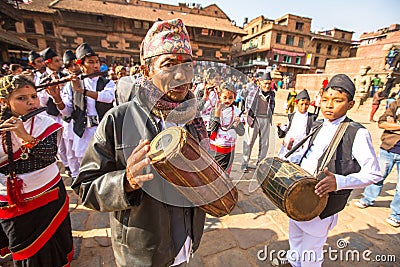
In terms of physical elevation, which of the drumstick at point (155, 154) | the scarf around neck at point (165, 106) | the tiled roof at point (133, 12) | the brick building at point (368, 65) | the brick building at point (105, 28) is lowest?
the drumstick at point (155, 154)

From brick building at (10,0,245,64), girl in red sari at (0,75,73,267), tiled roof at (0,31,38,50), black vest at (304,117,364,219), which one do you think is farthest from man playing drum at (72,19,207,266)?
brick building at (10,0,245,64)

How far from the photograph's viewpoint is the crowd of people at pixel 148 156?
118cm

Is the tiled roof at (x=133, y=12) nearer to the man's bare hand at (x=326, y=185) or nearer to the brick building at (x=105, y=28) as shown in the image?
the brick building at (x=105, y=28)

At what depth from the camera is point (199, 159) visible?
1034mm

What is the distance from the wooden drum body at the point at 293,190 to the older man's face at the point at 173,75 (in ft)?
3.02

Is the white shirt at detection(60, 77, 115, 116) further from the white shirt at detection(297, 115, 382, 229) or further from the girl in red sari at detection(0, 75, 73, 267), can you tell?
the white shirt at detection(297, 115, 382, 229)

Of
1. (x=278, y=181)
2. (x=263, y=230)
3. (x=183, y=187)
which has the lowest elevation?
(x=263, y=230)

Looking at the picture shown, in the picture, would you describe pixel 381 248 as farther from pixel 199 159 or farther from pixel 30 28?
pixel 30 28

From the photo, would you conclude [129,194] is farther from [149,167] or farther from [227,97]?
[227,97]

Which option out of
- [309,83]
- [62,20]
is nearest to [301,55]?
[309,83]

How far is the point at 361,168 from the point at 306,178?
1.97 feet

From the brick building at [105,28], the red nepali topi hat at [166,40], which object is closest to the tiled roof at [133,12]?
the brick building at [105,28]

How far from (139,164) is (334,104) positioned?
1.93 meters

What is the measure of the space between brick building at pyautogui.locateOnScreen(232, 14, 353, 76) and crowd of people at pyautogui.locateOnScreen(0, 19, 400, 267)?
3753cm
